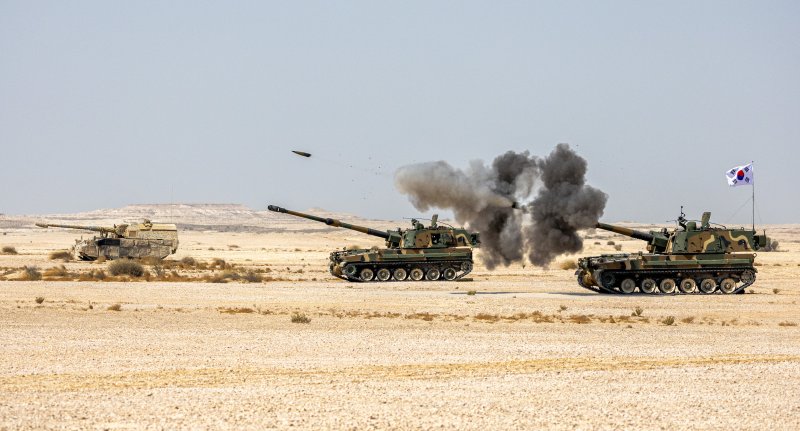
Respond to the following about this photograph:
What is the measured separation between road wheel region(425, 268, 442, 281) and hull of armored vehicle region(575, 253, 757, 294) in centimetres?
837

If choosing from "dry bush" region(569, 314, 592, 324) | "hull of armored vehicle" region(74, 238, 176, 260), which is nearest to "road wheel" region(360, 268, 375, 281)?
"dry bush" region(569, 314, 592, 324)

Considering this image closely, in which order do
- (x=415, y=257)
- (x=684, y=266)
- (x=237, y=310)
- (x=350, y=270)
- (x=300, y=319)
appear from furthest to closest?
(x=415, y=257), (x=350, y=270), (x=684, y=266), (x=237, y=310), (x=300, y=319)

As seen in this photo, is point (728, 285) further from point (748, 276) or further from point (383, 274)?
point (383, 274)

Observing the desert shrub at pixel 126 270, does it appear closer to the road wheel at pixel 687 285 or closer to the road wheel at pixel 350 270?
the road wheel at pixel 350 270

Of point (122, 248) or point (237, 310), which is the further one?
point (122, 248)

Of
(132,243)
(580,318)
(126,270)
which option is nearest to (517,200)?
(580,318)

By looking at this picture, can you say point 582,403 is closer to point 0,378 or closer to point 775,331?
point 0,378

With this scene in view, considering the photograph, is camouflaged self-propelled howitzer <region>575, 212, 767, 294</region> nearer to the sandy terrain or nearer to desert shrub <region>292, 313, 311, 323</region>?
the sandy terrain

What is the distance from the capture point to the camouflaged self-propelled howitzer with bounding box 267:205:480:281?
1841 inches

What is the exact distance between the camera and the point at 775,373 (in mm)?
18375

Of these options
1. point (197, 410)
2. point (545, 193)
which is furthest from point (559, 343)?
point (545, 193)

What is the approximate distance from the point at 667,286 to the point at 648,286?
69cm

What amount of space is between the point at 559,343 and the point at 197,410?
415 inches

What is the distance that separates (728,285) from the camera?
1596 inches
